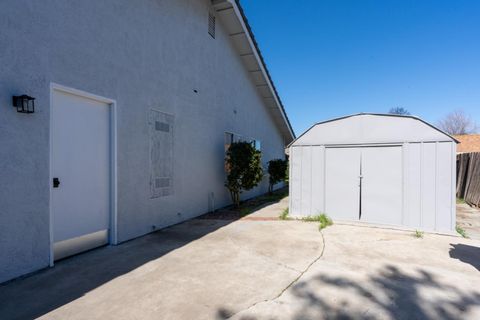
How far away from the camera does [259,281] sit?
3518mm

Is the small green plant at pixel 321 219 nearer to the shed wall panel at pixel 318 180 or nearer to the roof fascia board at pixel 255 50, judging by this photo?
the shed wall panel at pixel 318 180

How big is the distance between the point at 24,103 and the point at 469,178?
1403 cm

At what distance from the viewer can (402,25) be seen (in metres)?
9.33

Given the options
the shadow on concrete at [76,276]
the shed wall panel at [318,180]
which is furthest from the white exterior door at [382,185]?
the shadow on concrete at [76,276]

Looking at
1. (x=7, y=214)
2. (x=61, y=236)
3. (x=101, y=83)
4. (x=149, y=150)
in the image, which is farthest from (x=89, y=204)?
(x=101, y=83)

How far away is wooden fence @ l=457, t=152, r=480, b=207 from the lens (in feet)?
32.4

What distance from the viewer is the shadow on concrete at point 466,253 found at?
14.2 feet

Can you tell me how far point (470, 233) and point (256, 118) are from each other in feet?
30.2

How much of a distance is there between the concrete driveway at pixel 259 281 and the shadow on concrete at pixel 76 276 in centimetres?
1

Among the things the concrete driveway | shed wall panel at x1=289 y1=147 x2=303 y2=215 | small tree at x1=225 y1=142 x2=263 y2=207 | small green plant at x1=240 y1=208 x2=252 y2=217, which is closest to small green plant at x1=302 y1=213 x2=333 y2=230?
shed wall panel at x1=289 y1=147 x2=303 y2=215

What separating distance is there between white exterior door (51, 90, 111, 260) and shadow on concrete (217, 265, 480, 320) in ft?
9.98

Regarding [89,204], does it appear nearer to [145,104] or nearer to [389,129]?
[145,104]

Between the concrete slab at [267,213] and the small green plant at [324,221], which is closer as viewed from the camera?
the small green plant at [324,221]

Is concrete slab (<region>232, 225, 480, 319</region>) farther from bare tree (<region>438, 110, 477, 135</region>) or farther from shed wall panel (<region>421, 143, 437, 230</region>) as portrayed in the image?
bare tree (<region>438, 110, 477, 135</region>)
